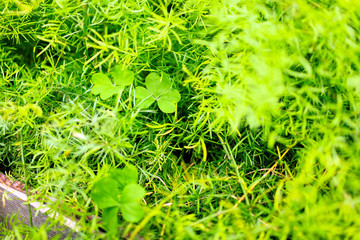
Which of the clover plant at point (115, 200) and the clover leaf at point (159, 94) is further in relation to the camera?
the clover leaf at point (159, 94)

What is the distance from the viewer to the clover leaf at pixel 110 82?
77 centimetres

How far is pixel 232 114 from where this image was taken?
67cm

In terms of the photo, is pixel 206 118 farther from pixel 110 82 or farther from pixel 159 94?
pixel 110 82

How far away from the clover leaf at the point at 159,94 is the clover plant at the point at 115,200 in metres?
0.24

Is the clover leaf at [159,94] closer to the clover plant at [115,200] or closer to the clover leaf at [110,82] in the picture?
the clover leaf at [110,82]

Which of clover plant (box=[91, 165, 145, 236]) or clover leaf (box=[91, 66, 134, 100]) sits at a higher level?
clover leaf (box=[91, 66, 134, 100])

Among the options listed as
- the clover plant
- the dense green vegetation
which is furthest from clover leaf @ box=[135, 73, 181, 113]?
the clover plant

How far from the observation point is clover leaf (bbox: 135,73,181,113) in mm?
772

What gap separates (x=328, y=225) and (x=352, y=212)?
0.05 m

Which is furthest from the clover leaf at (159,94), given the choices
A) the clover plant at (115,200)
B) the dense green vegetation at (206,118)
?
the clover plant at (115,200)

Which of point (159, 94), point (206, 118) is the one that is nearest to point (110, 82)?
point (159, 94)

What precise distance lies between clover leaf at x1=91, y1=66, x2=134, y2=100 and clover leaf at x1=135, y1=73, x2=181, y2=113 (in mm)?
44

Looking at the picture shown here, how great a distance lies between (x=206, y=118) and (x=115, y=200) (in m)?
0.31

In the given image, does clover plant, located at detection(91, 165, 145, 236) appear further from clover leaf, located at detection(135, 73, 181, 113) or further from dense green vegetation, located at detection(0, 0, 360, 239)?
clover leaf, located at detection(135, 73, 181, 113)
